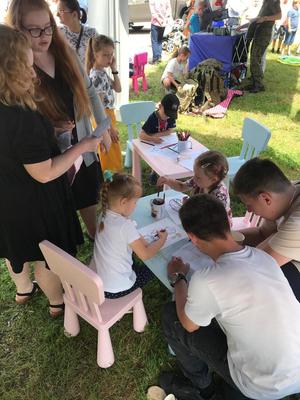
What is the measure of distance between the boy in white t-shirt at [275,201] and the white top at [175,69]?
4.44 metres

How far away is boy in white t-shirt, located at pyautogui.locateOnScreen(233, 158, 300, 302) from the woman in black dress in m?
0.90

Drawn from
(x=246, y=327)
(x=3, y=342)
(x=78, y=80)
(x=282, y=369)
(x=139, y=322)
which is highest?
(x=78, y=80)

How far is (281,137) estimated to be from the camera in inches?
209

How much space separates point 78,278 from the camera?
1671 mm

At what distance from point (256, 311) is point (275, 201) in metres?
0.65

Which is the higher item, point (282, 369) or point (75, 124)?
point (75, 124)

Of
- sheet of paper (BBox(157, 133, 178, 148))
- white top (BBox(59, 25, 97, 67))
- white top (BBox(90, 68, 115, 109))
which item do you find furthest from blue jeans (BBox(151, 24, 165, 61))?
sheet of paper (BBox(157, 133, 178, 148))

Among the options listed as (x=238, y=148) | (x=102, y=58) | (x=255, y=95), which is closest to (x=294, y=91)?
(x=255, y=95)

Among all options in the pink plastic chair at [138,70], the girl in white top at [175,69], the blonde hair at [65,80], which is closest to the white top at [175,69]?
the girl in white top at [175,69]

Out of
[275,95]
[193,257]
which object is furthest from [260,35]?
[193,257]

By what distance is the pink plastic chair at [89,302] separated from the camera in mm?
1630

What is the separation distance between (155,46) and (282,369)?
8.41 metres

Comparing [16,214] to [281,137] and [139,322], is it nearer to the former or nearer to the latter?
[139,322]

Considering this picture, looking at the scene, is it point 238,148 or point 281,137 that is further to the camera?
point 281,137
